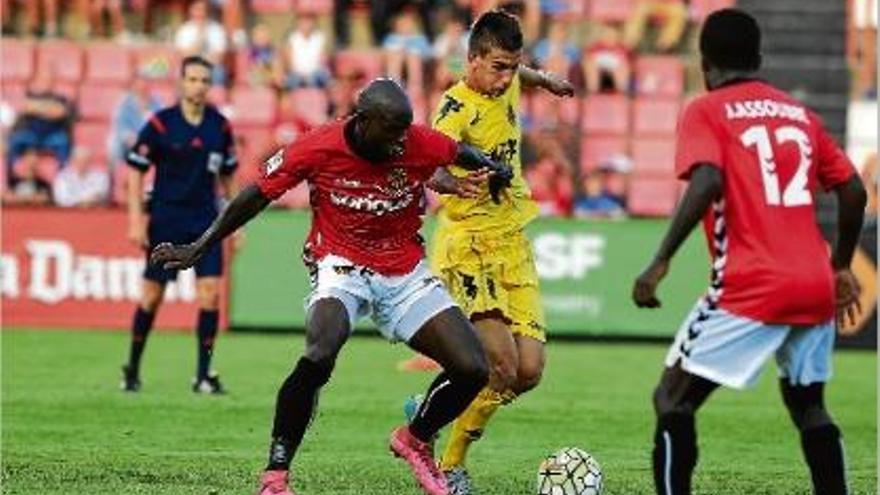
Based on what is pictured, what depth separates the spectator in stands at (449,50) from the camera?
27.3 metres

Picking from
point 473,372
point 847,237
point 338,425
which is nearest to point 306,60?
point 338,425

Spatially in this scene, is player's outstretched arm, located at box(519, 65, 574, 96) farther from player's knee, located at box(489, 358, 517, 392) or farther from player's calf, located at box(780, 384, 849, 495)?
player's calf, located at box(780, 384, 849, 495)

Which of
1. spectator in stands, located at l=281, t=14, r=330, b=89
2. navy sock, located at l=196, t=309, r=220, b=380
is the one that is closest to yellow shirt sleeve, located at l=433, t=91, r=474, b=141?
navy sock, located at l=196, t=309, r=220, b=380

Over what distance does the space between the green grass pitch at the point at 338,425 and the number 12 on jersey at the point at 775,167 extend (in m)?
2.95

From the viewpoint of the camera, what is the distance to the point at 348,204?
1069 cm

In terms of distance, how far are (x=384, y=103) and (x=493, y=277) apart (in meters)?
1.87

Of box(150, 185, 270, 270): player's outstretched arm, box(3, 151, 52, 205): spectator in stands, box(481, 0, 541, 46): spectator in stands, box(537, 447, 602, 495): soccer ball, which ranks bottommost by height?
box(3, 151, 52, 205): spectator in stands

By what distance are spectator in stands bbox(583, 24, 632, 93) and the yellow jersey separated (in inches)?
618

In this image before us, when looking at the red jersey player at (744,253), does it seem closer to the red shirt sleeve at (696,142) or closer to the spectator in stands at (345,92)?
the red shirt sleeve at (696,142)

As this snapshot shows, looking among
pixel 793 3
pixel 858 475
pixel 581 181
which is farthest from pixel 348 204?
pixel 793 3

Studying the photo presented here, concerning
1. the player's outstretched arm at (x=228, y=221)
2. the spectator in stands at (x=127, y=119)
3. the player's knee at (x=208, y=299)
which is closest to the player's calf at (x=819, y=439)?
A: the player's outstretched arm at (x=228, y=221)

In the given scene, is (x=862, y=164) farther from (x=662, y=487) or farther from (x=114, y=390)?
(x=662, y=487)

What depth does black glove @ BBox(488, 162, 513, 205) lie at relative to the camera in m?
11.2

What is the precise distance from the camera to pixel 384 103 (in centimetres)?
1037
